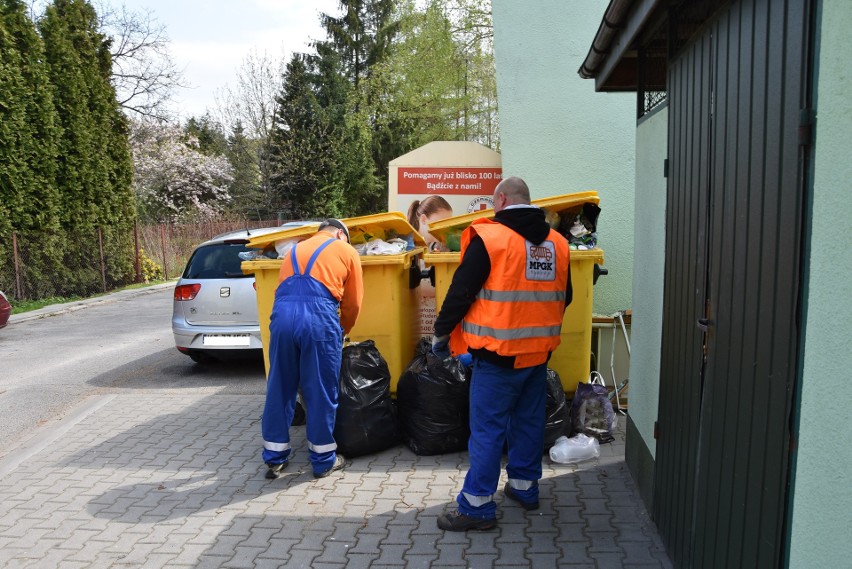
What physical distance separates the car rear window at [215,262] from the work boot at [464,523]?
5058mm

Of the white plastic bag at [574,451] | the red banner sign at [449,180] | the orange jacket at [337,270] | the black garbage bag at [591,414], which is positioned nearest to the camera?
the orange jacket at [337,270]

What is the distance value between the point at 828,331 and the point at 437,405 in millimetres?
3434

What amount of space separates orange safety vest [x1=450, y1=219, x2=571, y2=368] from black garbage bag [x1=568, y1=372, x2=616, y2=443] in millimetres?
1507

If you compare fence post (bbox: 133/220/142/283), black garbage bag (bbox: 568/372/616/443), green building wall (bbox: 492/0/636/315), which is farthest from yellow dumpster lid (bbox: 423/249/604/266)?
fence post (bbox: 133/220/142/283)

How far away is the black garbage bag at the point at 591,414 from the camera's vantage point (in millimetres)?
5404

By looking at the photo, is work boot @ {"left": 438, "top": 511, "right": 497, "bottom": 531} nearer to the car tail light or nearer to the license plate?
the license plate

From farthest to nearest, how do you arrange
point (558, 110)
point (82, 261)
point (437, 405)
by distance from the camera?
point (82, 261), point (558, 110), point (437, 405)

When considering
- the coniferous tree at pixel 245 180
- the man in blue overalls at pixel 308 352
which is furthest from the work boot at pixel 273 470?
the coniferous tree at pixel 245 180

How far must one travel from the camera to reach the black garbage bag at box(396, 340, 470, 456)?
5113mm

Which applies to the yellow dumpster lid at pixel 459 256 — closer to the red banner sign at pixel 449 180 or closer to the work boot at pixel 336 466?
the work boot at pixel 336 466

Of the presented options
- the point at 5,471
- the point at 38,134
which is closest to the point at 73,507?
the point at 5,471

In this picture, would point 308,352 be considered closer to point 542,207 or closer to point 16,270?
point 542,207

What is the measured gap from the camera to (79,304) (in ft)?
52.4

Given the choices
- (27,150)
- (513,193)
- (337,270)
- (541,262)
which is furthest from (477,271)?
(27,150)
